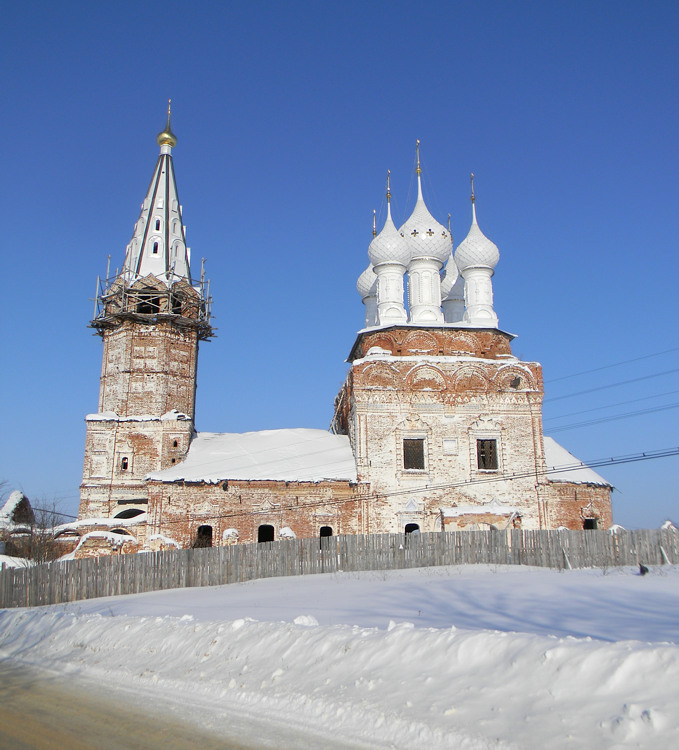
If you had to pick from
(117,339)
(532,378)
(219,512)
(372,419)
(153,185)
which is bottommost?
(219,512)

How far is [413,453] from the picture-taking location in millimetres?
24922

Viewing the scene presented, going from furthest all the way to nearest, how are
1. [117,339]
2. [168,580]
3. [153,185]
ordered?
[153,185], [117,339], [168,580]

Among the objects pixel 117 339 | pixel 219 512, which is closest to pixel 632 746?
pixel 219 512

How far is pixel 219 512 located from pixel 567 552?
11593 millimetres

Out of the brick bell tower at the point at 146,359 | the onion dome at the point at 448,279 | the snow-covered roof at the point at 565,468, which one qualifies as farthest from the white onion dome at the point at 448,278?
the brick bell tower at the point at 146,359

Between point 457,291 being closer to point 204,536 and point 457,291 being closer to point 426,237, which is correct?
point 426,237

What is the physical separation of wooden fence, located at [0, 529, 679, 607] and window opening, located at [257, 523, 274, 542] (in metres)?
5.73

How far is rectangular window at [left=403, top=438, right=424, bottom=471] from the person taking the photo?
81.4ft

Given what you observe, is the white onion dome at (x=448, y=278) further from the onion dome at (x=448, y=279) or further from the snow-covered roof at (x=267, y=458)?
the snow-covered roof at (x=267, y=458)

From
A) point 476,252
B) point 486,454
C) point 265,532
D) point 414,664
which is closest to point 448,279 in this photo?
point 476,252

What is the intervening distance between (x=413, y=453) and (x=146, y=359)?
440 inches

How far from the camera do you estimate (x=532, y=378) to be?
85.5 feet

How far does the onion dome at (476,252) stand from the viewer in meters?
28.4

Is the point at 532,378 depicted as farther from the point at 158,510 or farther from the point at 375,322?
the point at 158,510
